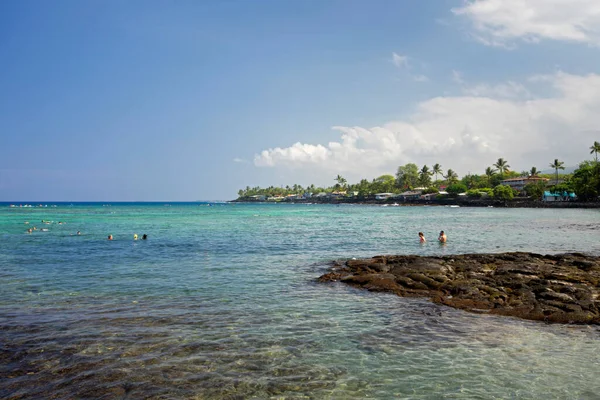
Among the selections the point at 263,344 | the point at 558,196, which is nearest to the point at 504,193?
the point at 558,196

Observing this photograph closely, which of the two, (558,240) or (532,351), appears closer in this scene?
(532,351)

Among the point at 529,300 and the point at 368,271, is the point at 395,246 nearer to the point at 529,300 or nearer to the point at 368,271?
the point at 368,271

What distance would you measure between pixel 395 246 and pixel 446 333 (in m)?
23.7

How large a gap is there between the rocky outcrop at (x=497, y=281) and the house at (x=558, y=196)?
12302 cm

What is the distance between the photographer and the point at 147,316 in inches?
530

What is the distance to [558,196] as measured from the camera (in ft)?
429

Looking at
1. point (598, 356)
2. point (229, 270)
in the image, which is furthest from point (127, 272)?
point (598, 356)

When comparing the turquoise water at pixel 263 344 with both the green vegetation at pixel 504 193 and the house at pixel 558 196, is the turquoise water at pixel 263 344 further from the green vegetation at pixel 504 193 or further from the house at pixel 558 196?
the green vegetation at pixel 504 193

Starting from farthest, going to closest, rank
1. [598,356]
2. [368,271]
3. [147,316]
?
[368,271] < [147,316] < [598,356]

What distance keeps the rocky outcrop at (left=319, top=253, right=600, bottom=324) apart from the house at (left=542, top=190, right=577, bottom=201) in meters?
123

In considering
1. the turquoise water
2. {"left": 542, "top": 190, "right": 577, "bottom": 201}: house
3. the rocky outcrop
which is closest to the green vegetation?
{"left": 542, "top": 190, "right": 577, "bottom": 201}: house

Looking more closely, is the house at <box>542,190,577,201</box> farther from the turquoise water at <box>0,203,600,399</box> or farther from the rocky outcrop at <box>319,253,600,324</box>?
the turquoise water at <box>0,203,600,399</box>

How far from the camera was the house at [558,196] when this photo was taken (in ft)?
413

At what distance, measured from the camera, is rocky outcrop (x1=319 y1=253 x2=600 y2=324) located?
543 inches
